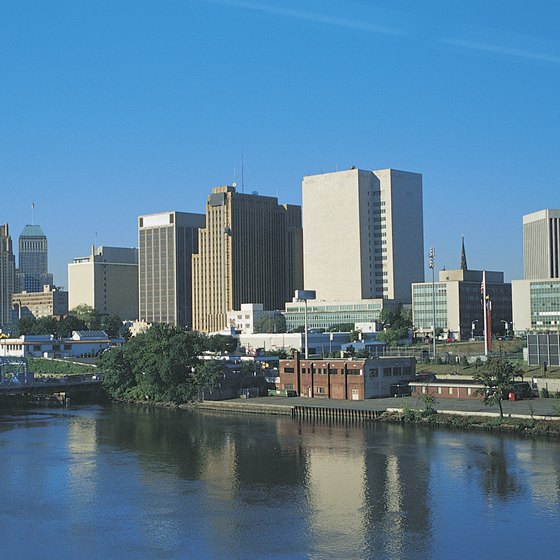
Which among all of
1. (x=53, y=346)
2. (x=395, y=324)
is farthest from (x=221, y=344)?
(x=395, y=324)

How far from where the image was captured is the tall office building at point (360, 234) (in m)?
190

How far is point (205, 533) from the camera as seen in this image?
45.5 m

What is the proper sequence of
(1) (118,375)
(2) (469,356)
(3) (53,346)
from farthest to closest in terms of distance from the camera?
(3) (53,346), (2) (469,356), (1) (118,375)

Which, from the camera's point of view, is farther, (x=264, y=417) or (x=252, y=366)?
(x=252, y=366)

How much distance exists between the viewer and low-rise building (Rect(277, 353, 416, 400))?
93.7 meters

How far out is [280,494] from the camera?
5353 cm

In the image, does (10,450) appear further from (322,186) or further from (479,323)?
(322,186)

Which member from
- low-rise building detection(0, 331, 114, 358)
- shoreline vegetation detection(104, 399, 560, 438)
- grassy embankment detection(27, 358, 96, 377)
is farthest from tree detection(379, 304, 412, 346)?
shoreline vegetation detection(104, 399, 560, 438)

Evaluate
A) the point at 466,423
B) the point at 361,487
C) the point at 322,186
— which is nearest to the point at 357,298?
the point at 322,186

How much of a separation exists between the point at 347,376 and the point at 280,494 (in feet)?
136

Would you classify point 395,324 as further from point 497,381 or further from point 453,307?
point 497,381

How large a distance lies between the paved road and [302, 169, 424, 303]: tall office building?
312 feet

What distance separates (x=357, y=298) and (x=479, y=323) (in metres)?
25.8

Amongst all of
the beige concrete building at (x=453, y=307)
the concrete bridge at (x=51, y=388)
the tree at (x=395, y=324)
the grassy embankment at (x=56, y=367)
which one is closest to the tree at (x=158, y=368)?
the concrete bridge at (x=51, y=388)
